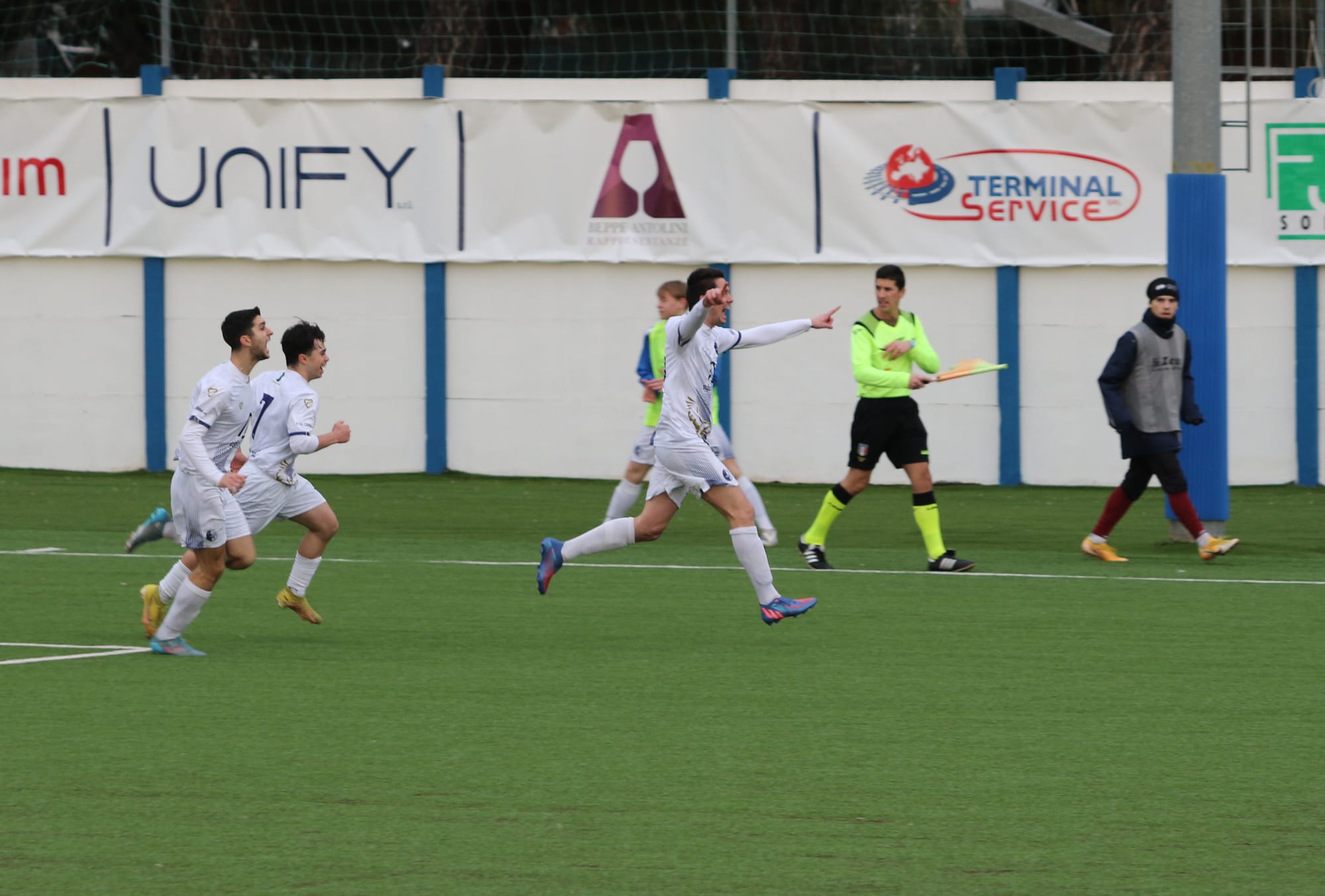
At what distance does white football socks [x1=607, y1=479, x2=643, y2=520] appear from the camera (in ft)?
45.6

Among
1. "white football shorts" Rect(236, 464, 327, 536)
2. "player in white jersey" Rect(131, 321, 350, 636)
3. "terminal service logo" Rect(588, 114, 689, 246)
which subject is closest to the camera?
"player in white jersey" Rect(131, 321, 350, 636)

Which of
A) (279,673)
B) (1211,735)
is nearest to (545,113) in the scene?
(279,673)

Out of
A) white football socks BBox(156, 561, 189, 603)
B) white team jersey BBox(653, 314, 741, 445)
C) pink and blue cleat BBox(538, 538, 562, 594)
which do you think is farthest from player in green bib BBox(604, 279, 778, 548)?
white football socks BBox(156, 561, 189, 603)

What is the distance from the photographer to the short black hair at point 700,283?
31.6ft

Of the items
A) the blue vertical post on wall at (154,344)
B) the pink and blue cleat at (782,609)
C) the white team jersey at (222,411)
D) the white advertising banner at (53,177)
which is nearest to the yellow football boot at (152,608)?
the white team jersey at (222,411)

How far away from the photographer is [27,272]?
19609 mm

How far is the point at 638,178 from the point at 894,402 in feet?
23.0

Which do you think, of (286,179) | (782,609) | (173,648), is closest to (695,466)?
(782,609)

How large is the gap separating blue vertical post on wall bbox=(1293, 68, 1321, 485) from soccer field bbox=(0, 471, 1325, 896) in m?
4.66

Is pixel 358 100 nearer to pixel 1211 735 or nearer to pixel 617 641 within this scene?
pixel 617 641

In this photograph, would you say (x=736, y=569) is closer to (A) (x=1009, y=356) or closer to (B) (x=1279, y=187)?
(A) (x=1009, y=356)

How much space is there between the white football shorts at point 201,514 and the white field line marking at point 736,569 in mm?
3849

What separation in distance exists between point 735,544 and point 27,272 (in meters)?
12.1

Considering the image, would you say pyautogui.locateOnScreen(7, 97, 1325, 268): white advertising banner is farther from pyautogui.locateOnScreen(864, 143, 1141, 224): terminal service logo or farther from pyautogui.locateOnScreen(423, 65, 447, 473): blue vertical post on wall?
pyautogui.locateOnScreen(423, 65, 447, 473): blue vertical post on wall
